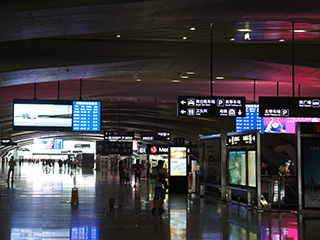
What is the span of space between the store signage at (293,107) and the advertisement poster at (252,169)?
1.67 m

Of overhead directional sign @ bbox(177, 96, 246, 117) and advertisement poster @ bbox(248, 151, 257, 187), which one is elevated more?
overhead directional sign @ bbox(177, 96, 246, 117)

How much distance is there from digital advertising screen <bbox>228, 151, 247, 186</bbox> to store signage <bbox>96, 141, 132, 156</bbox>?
23244 millimetres

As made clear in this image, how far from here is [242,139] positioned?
19.4 meters

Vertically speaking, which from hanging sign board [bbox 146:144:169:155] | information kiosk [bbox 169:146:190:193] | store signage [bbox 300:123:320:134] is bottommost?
information kiosk [bbox 169:146:190:193]

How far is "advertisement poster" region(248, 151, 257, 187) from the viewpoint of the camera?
18.6 metres

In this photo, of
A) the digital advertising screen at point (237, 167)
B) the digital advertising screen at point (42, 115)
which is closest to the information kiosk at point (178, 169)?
the digital advertising screen at point (237, 167)

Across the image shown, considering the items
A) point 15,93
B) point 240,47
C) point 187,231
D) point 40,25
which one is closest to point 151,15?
point 40,25

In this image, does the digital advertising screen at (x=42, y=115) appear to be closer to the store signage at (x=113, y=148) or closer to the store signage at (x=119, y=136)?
the store signage at (x=119, y=136)

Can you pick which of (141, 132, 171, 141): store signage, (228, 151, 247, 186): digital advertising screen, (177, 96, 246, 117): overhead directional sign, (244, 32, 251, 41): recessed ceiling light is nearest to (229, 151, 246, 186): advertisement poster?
(228, 151, 247, 186): digital advertising screen

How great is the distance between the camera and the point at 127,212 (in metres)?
16.5

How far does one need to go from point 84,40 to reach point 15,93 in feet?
36.6

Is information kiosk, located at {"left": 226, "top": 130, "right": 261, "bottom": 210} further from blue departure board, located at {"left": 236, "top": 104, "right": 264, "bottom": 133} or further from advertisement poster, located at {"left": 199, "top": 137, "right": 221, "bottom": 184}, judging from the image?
blue departure board, located at {"left": 236, "top": 104, "right": 264, "bottom": 133}

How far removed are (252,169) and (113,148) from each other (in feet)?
87.8

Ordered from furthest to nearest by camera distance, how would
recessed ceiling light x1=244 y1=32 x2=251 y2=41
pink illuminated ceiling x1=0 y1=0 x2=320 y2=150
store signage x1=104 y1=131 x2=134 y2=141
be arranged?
store signage x1=104 y1=131 x2=134 y2=141 < recessed ceiling light x1=244 y1=32 x2=251 y2=41 < pink illuminated ceiling x1=0 y1=0 x2=320 y2=150
